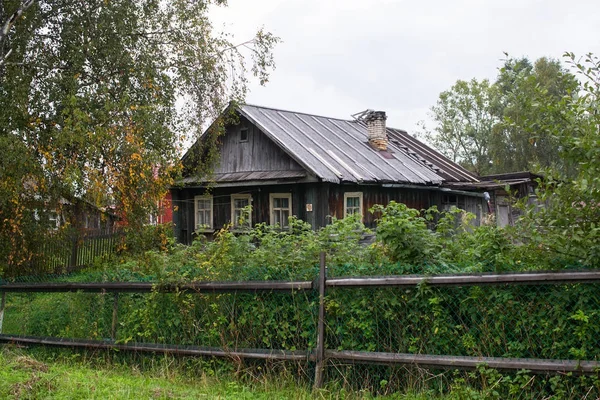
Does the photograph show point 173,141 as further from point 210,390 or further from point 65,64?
point 210,390

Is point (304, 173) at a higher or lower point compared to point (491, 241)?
higher

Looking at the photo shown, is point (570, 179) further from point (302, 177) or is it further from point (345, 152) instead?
point (345, 152)

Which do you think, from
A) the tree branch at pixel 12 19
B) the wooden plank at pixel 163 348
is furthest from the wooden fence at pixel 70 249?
the tree branch at pixel 12 19

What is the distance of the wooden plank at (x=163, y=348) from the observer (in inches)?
247

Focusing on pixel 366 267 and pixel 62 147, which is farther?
pixel 62 147

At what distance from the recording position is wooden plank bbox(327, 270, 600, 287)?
4.89 meters

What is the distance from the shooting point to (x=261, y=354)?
20.9ft

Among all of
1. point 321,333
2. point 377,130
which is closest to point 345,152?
point 377,130

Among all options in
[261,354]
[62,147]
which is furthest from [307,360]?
[62,147]

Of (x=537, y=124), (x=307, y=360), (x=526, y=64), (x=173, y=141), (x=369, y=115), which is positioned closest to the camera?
(x=537, y=124)

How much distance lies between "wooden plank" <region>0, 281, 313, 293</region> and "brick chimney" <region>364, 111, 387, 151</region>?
18405 millimetres

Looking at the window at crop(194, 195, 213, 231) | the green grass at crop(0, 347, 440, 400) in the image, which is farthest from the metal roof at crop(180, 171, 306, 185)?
the green grass at crop(0, 347, 440, 400)

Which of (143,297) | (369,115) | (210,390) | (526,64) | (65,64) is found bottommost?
(210,390)

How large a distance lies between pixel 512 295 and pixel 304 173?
1431 centimetres
